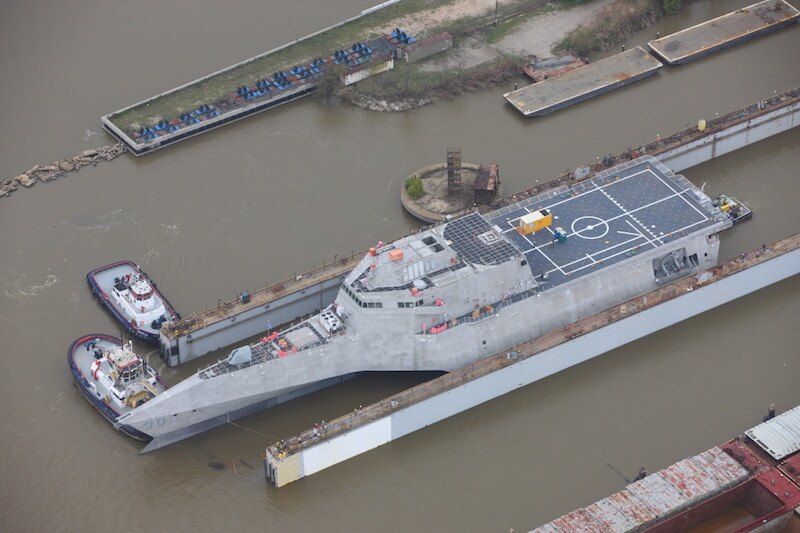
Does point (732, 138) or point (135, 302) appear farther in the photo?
point (732, 138)

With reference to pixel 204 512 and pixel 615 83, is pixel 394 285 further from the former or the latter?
pixel 615 83

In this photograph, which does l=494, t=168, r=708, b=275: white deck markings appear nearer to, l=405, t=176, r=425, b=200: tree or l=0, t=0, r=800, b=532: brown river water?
l=0, t=0, r=800, b=532: brown river water

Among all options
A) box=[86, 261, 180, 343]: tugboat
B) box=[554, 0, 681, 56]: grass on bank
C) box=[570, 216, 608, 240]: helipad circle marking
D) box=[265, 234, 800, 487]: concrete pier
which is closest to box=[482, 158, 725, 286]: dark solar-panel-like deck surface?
box=[570, 216, 608, 240]: helipad circle marking

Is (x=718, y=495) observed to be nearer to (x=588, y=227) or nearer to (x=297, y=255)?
(x=588, y=227)

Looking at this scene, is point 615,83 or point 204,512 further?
point 615,83

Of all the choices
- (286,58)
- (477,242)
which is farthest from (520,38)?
(477,242)

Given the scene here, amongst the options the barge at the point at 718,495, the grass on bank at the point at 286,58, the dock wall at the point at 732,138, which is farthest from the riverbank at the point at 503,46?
the barge at the point at 718,495

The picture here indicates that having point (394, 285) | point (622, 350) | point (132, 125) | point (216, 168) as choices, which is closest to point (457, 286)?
point (394, 285)
